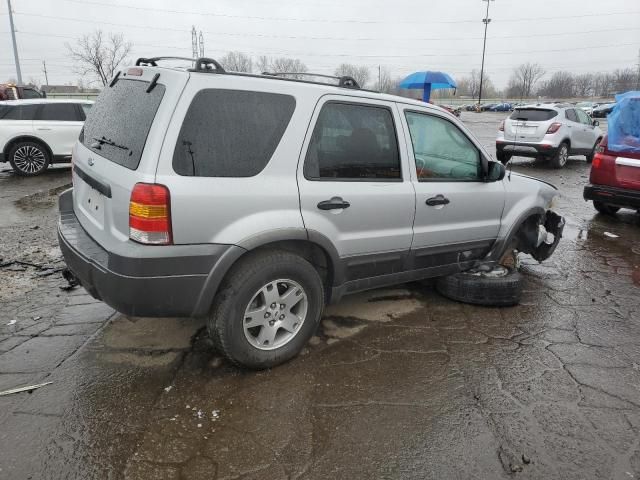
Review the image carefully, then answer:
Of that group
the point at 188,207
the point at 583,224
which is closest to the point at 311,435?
the point at 188,207

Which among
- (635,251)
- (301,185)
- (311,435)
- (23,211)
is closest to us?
(311,435)

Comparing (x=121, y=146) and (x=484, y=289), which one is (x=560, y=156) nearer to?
(x=484, y=289)

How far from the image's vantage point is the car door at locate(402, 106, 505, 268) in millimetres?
3795

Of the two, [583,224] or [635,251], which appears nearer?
[635,251]

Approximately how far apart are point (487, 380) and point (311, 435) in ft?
4.29

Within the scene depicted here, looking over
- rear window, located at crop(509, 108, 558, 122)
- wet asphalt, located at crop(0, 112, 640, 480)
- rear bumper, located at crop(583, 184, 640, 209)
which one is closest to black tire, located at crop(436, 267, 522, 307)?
wet asphalt, located at crop(0, 112, 640, 480)

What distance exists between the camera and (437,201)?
3.84 metres

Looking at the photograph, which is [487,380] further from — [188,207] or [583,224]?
[583,224]

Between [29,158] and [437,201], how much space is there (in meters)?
10.2

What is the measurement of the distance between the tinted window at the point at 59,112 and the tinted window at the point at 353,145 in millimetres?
9903

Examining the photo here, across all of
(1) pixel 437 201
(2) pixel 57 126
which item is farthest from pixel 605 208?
(2) pixel 57 126

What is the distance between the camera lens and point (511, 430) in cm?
273

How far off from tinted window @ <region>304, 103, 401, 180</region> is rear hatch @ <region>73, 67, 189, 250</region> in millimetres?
934

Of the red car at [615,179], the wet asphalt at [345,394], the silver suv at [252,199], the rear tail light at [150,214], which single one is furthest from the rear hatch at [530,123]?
the rear tail light at [150,214]
